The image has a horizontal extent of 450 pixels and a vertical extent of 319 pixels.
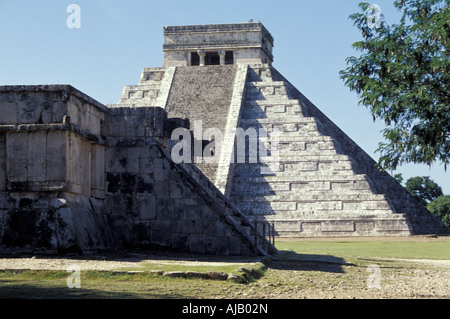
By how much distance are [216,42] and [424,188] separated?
23835 millimetres

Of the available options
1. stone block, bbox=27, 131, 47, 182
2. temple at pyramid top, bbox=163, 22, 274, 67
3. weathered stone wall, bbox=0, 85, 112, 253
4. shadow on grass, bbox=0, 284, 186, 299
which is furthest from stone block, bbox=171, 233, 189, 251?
temple at pyramid top, bbox=163, 22, 274, 67

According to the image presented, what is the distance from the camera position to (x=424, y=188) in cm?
5794

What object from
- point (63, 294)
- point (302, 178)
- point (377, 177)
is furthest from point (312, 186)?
point (63, 294)

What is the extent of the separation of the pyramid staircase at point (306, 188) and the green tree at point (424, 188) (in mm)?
24466

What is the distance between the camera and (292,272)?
10477 millimetres

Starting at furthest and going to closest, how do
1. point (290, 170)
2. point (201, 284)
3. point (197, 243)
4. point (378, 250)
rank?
1. point (290, 170)
2. point (378, 250)
3. point (197, 243)
4. point (201, 284)

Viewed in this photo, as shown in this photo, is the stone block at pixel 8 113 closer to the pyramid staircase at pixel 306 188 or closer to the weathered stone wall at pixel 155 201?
the weathered stone wall at pixel 155 201

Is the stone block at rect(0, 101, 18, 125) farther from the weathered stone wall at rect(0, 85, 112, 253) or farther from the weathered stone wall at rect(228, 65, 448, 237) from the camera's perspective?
the weathered stone wall at rect(228, 65, 448, 237)

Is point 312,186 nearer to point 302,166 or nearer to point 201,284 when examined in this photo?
point 302,166

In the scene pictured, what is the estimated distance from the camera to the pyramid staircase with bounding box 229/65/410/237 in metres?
29.0

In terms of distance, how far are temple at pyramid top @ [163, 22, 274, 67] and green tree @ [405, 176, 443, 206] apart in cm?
2021

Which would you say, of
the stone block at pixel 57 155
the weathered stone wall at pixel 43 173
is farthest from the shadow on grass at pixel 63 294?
the stone block at pixel 57 155

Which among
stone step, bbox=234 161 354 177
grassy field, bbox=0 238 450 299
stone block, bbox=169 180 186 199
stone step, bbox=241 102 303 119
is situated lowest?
grassy field, bbox=0 238 450 299
